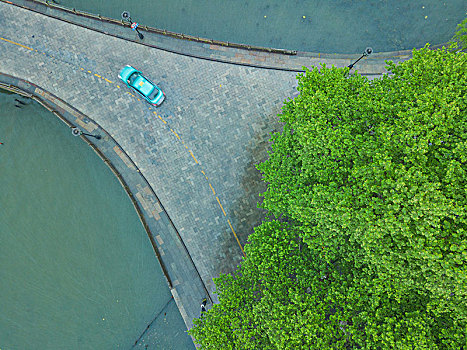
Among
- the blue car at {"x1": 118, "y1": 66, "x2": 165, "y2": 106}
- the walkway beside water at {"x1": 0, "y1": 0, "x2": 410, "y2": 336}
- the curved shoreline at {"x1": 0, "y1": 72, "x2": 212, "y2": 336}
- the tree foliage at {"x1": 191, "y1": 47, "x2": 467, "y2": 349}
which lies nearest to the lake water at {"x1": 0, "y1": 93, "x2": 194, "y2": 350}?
the curved shoreline at {"x1": 0, "y1": 72, "x2": 212, "y2": 336}

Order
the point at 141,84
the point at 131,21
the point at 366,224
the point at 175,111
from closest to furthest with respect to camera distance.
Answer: the point at 366,224
the point at 141,84
the point at 175,111
the point at 131,21

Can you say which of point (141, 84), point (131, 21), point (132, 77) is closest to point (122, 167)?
point (141, 84)

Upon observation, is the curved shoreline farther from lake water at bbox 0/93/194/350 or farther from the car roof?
the car roof

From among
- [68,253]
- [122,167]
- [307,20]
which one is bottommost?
[68,253]

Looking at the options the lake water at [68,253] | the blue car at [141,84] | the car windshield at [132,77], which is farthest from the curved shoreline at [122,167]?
the car windshield at [132,77]

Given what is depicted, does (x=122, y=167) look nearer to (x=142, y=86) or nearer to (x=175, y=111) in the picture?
(x=175, y=111)

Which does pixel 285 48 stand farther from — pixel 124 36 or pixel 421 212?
pixel 421 212

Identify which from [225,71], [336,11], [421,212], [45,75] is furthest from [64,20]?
[421,212]

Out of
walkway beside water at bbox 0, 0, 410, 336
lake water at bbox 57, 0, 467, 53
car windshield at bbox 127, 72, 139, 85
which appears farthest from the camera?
lake water at bbox 57, 0, 467, 53
